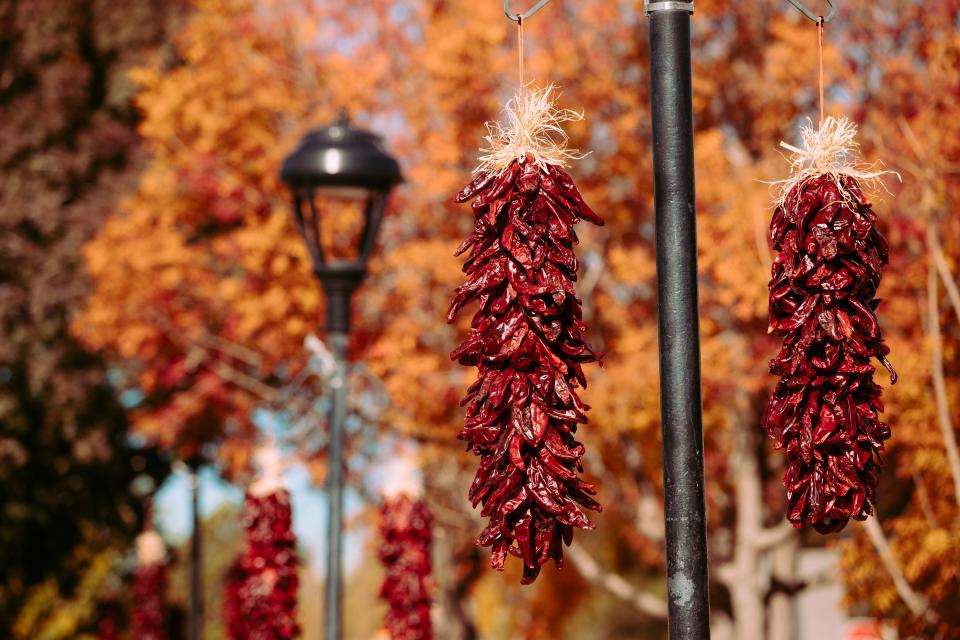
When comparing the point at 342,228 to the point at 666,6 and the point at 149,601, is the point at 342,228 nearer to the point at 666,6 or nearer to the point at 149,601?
the point at 149,601

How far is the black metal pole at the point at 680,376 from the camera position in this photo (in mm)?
3264

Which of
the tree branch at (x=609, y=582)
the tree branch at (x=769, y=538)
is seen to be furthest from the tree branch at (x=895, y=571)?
the tree branch at (x=609, y=582)

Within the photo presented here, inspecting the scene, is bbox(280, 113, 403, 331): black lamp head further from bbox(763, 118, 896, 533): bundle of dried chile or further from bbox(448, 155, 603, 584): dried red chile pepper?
bbox(763, 118, 896, 533): bundle of dried chile

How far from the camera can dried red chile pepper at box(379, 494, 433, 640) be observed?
8.34 meters

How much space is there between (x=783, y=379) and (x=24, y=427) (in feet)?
64.1

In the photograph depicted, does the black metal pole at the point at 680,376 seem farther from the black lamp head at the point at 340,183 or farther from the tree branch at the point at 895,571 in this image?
the tree branch at the point at 895,571

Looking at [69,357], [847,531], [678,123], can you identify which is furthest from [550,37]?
[678,123]

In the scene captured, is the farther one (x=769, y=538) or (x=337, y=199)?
(x=769, y=538)

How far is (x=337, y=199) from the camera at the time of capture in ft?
25.6

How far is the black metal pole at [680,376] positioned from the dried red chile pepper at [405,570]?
519 centimetres

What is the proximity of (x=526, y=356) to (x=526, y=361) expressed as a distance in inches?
0.5

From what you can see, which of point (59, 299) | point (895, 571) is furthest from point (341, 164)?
point (59, 299)

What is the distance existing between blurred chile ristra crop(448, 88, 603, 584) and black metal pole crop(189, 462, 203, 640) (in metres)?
15.5

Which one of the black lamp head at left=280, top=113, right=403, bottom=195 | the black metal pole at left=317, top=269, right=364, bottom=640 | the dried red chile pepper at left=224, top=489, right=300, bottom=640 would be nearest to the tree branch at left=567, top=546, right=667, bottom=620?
the dried red chile pepper at left=224, top=489, right=300, bottom=640
